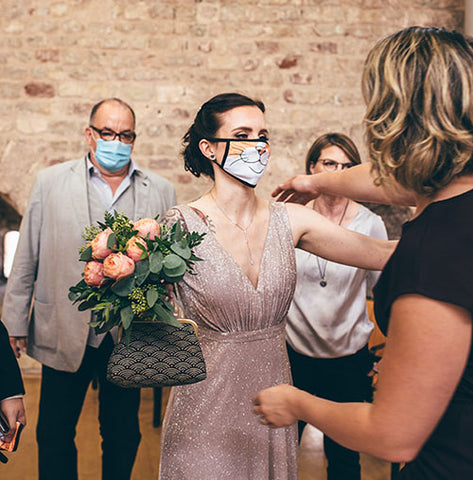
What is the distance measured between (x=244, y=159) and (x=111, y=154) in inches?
42.7

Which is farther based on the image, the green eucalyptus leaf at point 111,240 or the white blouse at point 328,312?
the white blouse at point 328,312

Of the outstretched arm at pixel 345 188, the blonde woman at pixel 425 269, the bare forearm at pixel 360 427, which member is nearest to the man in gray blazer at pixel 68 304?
the outstretched arm at pixel 345 188

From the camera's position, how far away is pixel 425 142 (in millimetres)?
941

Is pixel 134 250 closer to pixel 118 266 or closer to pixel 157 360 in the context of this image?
pixel 118 266

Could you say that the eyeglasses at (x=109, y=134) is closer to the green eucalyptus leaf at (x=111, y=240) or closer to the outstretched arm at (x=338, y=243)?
the outstretched arm at (x=338, y=243)

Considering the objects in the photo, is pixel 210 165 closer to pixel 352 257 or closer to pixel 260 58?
pixel 352 257

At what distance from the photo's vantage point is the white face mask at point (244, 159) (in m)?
1.93

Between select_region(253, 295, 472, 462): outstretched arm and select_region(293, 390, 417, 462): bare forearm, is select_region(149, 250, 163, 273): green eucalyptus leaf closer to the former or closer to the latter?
select_region(293, 390, 417, 462): bare forearm

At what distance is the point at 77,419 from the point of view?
102 inches

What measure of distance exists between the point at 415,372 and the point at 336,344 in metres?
1.65

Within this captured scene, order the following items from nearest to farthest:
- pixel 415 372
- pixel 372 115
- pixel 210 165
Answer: pixel 415 372, pixel 372 115, pixel 210 165

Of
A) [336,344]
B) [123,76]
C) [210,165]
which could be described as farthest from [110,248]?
[123,76]

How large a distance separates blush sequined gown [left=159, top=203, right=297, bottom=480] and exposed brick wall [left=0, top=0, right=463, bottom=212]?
2.61 meters

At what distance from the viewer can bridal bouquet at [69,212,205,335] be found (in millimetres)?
1455
